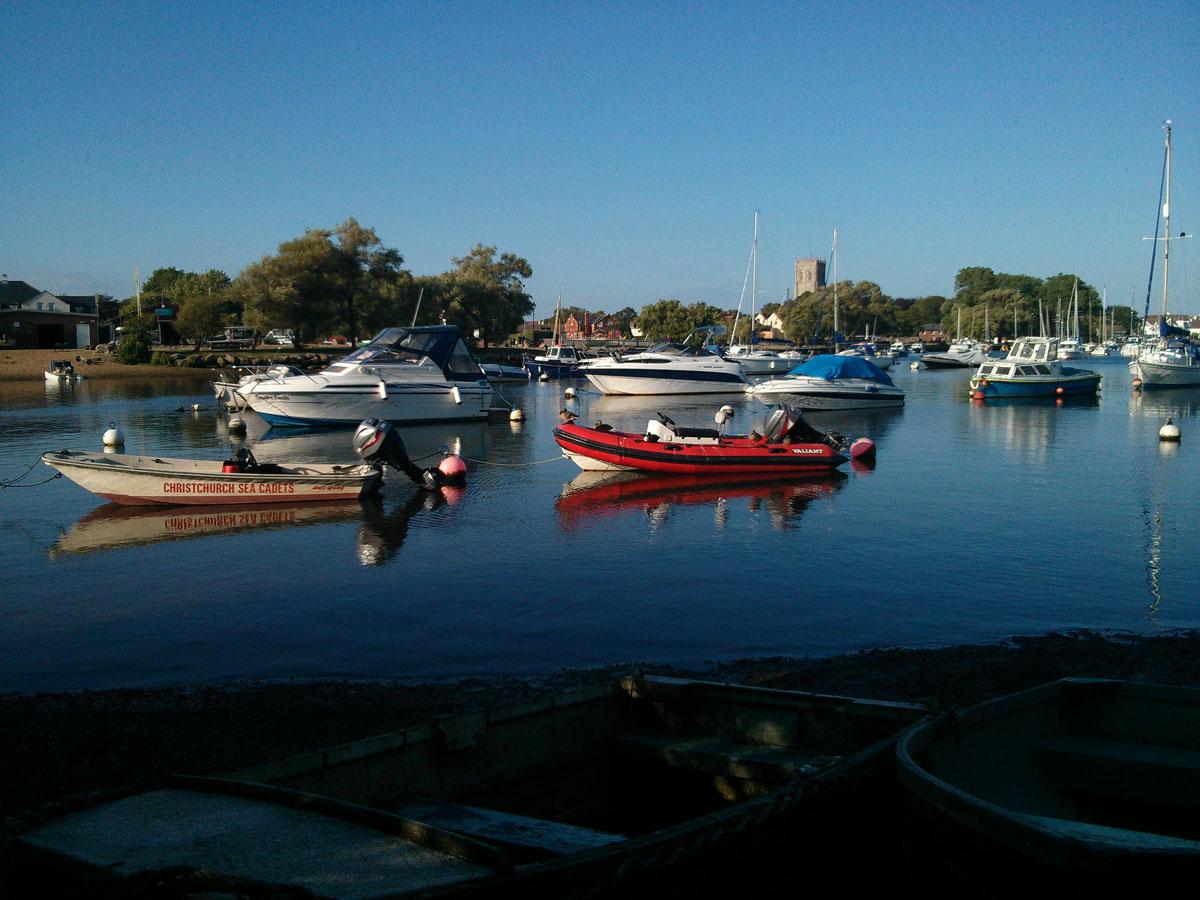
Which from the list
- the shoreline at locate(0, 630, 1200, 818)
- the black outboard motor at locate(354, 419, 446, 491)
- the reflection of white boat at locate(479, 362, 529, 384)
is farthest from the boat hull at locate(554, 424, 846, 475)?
the reflection of white boat at locate(479, 362, 529, 384)

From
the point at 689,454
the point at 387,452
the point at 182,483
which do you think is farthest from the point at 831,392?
the point at 182,483

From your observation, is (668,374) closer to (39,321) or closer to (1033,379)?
(1033,379)

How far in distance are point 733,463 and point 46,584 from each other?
13.5 m

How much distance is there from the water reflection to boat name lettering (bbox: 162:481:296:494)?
5418 mm

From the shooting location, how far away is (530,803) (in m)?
5.81

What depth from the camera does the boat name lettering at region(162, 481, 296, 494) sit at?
17641mm

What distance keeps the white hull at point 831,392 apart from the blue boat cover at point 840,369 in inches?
14.0

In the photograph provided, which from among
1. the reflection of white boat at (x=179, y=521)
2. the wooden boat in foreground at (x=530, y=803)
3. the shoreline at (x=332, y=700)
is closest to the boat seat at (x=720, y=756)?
the wooden boat in foreground at (x=530, y=803)

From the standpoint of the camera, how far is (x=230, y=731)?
25.6 ft

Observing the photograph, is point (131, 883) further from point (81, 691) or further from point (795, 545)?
point (795, 545)

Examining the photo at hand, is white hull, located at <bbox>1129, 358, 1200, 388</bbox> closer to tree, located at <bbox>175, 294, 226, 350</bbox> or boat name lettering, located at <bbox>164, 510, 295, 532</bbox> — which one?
boat name lettering, located at <bbox>164, 510, 295, 532</bbox>

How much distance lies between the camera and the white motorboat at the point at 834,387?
137 feet

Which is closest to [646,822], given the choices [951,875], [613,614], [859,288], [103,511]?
[951,875]

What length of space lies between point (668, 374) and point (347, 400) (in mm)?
21978
